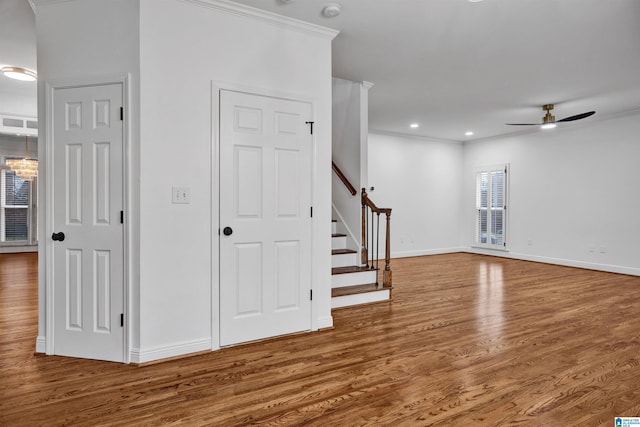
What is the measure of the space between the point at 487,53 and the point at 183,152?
3.43m

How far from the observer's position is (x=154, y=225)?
2.77 metres

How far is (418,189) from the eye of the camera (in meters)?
8.77

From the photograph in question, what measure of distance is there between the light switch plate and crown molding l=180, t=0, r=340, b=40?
147 cm

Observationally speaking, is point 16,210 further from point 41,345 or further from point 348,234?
point 348,234

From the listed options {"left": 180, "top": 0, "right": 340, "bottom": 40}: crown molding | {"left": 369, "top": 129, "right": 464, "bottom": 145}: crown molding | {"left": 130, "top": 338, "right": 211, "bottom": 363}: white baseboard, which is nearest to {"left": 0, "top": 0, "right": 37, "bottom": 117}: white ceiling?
{"left": 180, "top": 0, "right": 340, "bottom": 40}: crown molding

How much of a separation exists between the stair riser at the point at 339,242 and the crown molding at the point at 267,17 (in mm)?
2550

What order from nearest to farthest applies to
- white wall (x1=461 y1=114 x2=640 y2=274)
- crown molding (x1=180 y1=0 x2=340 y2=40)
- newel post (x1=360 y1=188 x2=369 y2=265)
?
crown molding (x1=180 y1=0 x2=340 y2=40) → newel post (x1=360 y1=188 x2=369 y2=265) → white wall (x1=461 y1=114 x2=640 y2=274)

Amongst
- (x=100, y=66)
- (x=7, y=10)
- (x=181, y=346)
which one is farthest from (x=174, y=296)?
(x=7, y=10)

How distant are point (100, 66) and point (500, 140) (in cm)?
829

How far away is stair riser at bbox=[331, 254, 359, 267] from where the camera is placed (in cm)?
471

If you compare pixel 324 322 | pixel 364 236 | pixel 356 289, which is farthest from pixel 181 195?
pixel 364 236

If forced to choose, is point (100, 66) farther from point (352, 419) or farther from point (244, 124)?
point (352, 419)

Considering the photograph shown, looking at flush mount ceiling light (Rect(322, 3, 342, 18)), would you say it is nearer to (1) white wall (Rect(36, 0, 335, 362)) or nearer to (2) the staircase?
(1) white wall (Rect(36, 0, 335, 362))

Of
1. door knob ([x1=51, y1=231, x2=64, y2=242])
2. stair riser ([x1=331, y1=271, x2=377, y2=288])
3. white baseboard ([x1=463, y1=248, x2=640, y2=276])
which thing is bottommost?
white baseboard ([x1=463, y1=248, x2=640, y2=276])
